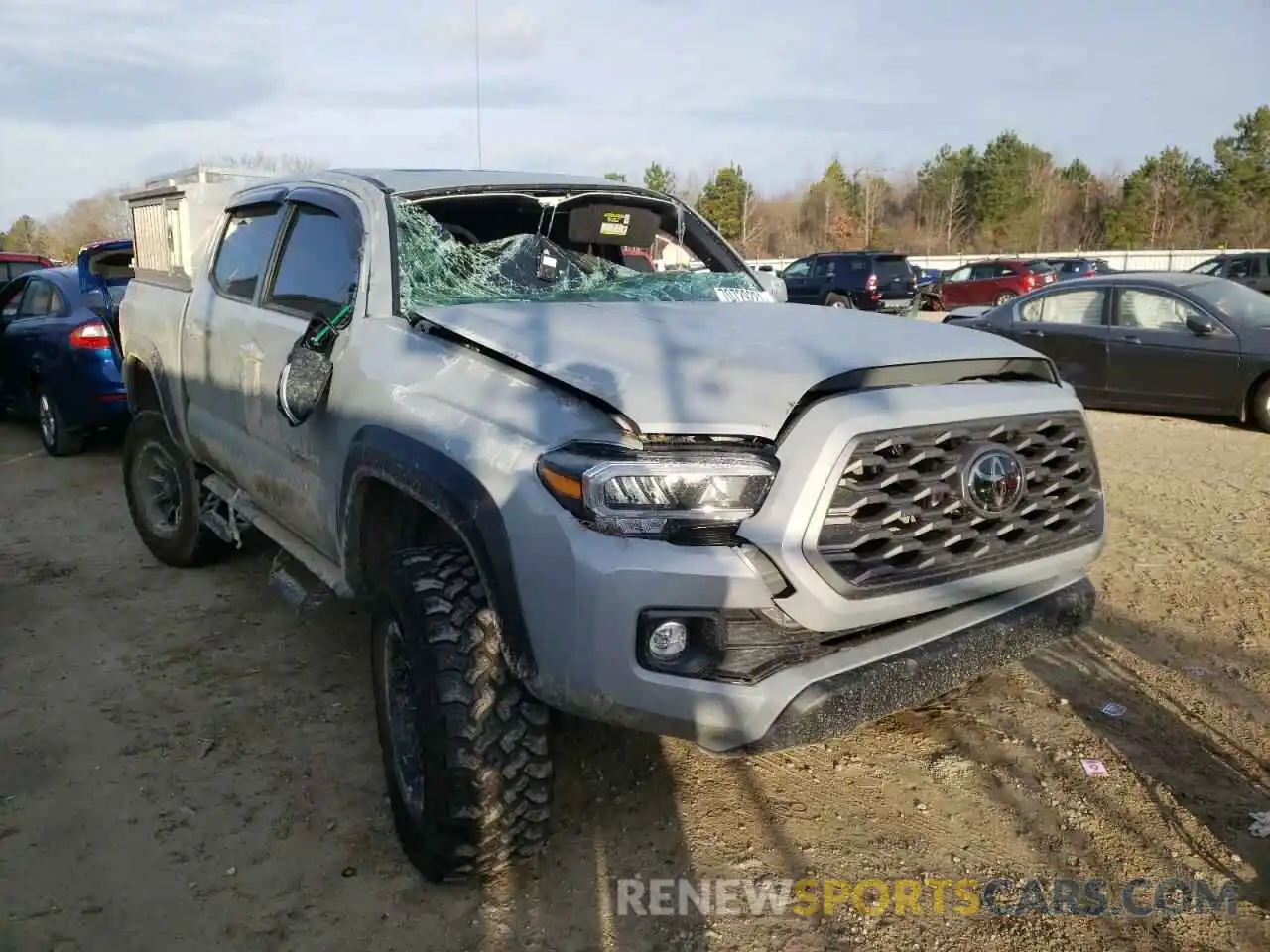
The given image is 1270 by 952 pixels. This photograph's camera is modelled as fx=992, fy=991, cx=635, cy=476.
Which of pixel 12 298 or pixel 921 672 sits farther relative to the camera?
pixel 12 298

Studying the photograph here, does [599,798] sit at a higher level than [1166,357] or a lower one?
lower

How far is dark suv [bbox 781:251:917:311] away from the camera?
2108cm

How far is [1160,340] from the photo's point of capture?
8906mm

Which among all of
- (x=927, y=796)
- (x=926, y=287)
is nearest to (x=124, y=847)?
(x=927, y=796)

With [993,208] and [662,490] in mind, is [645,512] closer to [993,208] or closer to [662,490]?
[662,490]

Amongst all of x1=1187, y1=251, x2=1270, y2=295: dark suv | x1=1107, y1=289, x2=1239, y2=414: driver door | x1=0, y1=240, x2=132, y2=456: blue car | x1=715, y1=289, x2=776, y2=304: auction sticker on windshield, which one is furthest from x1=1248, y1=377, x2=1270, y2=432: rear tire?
x1=1187, y1=251, x2=1270, y2=295: dark suv

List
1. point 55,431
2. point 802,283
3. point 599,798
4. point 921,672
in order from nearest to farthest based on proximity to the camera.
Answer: point 921,672 → point 599,798 → point 55,431 → point 802,283

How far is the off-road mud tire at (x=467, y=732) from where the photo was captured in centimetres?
248

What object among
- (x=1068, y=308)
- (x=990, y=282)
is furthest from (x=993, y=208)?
(x=1068, y=308)

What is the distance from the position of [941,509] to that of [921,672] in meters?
0.41

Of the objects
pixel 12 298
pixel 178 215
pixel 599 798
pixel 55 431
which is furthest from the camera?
pixel 12 298

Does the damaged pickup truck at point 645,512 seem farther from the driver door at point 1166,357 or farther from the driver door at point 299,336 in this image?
the driver door at point 1166,357

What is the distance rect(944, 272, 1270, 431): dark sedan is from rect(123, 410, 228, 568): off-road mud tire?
7.91 metres

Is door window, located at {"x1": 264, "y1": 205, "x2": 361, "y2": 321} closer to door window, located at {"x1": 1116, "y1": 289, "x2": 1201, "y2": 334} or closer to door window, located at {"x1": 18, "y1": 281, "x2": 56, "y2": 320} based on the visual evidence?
door window, located at {"x1": 18, "y1": 281, "x2": 56, "y2": 320}
